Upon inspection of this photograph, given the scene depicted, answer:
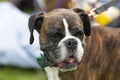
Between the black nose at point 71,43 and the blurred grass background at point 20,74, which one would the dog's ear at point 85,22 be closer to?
the black nose at point 71,43

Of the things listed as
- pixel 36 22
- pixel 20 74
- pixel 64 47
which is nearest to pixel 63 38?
pixel 64 47

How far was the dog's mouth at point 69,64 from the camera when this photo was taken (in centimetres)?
461

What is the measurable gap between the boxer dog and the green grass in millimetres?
2114

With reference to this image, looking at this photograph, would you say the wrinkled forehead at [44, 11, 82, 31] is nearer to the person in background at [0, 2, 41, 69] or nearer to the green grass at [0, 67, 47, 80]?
the green grass at [0, 67, 47, 80]

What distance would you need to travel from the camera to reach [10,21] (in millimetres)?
7938

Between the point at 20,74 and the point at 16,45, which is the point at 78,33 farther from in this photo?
the point at 16,45

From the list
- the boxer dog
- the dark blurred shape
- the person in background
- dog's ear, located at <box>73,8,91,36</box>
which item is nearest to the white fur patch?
the boxer dog

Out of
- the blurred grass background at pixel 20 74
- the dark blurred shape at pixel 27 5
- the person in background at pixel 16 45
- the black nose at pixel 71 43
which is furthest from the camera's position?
the dark blurred shape at pixel 27 5

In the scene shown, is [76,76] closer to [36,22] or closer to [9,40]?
[36,22]

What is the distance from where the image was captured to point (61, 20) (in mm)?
4559

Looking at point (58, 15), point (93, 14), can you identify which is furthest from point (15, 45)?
point (58, 15)

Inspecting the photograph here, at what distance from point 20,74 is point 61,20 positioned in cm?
296

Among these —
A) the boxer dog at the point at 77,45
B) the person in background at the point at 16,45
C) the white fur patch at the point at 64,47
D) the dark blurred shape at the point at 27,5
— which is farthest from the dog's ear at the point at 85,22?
the dark blurred shape at the point at 27,5

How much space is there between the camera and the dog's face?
4535 millimetres
